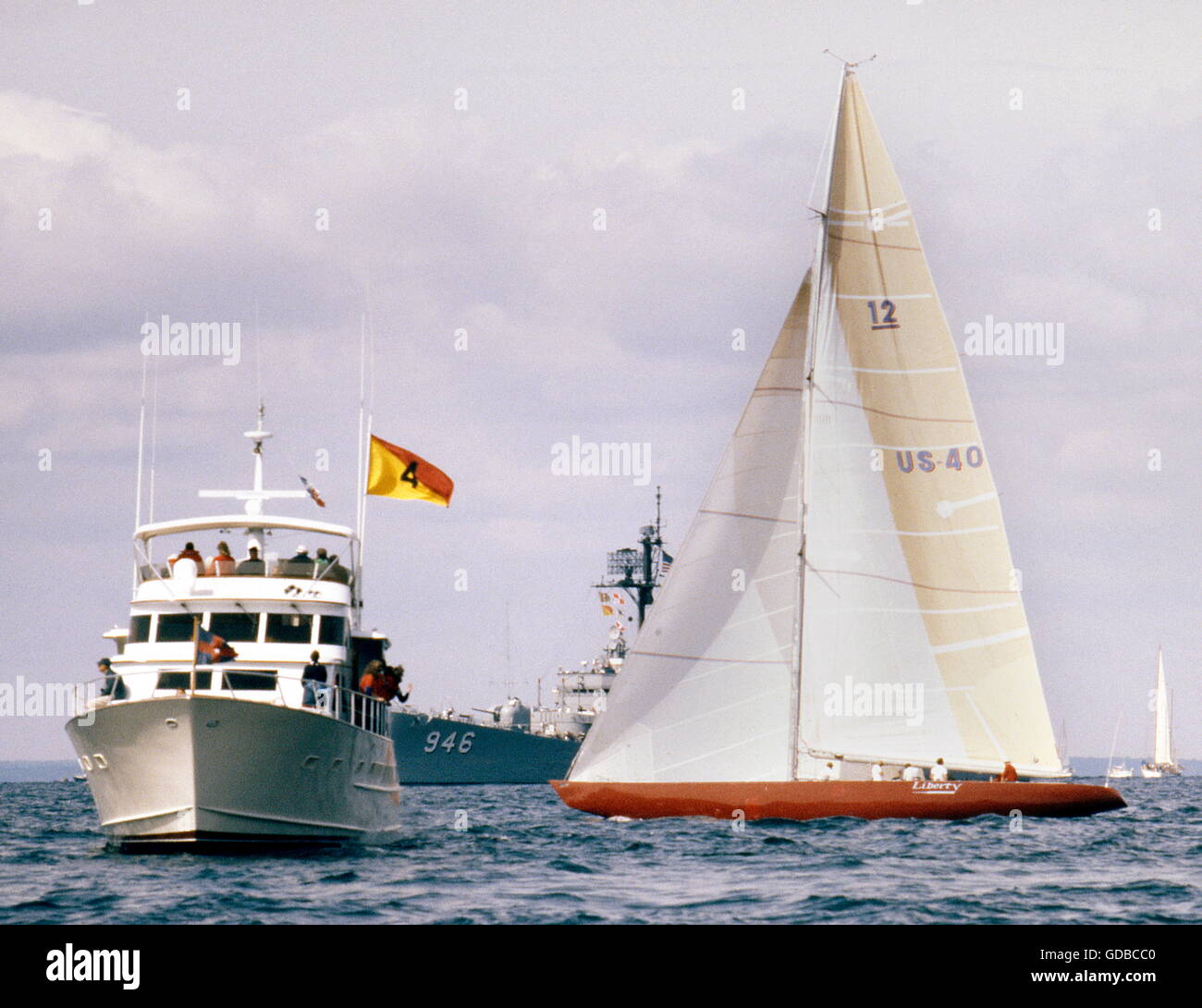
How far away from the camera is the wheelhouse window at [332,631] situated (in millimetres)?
28156

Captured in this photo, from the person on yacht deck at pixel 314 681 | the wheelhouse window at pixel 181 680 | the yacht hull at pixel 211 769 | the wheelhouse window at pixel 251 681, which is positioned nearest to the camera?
the yacht hull at pixel 211 769

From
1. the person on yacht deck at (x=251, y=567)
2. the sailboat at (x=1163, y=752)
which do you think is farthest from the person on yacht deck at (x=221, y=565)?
the sailboat at (x=1163, y=752)

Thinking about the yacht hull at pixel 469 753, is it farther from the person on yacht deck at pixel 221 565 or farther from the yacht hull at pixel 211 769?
the yacht hull at pixel 211 769

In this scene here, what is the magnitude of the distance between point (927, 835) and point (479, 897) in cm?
1291

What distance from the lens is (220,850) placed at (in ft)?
79.4

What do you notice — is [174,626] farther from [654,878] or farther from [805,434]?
[805,434]

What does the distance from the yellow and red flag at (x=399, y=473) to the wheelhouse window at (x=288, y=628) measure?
5.38 meters

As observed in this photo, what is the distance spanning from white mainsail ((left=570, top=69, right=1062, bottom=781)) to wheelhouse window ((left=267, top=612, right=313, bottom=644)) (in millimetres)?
10093

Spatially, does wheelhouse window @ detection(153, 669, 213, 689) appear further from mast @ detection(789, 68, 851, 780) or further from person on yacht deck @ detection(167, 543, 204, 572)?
mast @ detection(789, 68, 851, 780)

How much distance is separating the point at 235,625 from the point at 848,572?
50.3ft

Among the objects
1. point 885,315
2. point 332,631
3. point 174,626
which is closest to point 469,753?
point 885,315

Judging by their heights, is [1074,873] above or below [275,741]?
below
